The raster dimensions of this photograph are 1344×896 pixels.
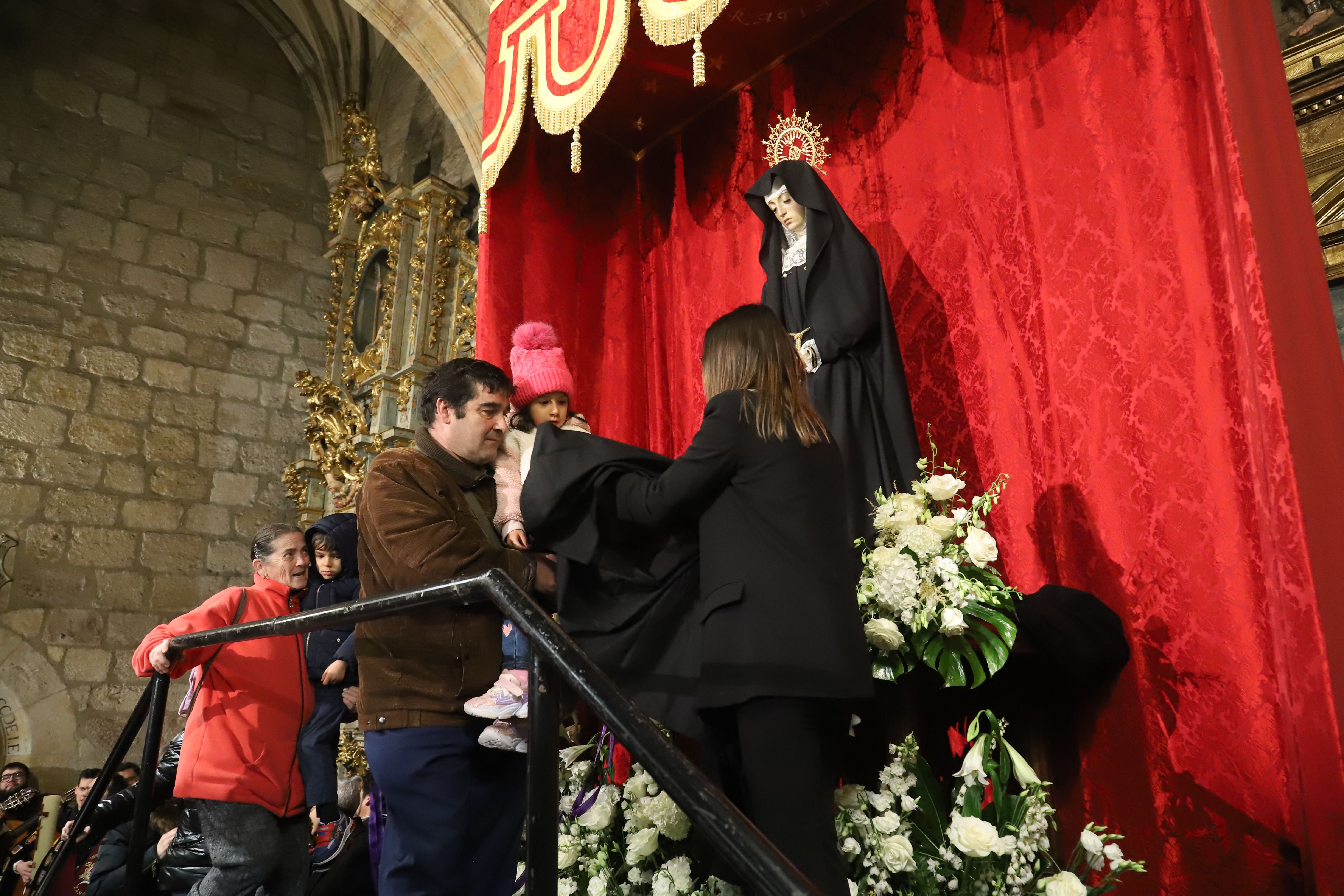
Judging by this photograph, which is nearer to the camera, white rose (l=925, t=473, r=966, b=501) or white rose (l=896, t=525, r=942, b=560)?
white rose (l=896, t=525, r=942, b=560)

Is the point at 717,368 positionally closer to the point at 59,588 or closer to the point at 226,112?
the point at 59,588

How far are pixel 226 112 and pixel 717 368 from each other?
329 inches

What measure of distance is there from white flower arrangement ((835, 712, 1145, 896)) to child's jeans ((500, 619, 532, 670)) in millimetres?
773

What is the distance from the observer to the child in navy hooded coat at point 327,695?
12.4 feet

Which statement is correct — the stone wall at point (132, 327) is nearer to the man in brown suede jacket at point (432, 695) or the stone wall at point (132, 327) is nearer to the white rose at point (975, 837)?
the man in brown suede jacket at point (432, 695)

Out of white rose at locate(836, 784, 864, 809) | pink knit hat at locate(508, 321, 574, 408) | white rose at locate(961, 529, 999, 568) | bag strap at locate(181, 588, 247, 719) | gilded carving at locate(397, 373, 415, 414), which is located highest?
gilded carving at locate(397, 373, 415, 414)

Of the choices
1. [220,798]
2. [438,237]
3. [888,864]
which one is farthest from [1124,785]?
[438,237]

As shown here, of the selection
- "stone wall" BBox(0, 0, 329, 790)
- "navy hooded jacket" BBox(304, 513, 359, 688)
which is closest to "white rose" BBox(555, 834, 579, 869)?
"navy hooded jacket" BBox(304, 513, 359, 688)

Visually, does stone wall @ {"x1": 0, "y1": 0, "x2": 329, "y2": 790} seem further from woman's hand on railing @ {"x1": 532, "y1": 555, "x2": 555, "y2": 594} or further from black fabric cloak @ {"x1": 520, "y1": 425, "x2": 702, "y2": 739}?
black fabric cloak @ {"x1": 520, "y1": 425, "x2": 702, "y2": 739}

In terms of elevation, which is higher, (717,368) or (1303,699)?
(717,368)

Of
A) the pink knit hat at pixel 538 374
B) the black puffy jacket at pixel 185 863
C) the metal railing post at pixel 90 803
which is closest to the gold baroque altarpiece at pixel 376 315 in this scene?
the pink knit hat at pixel 538 374

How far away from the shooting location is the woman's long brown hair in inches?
77.6

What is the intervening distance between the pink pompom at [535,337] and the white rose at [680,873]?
71.7 inches

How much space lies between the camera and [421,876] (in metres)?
1.93
